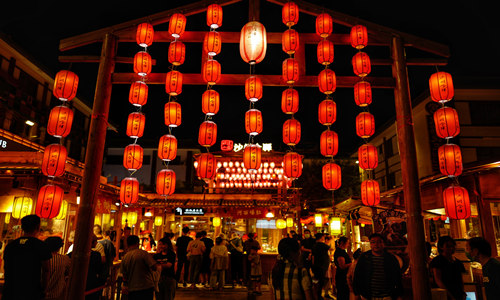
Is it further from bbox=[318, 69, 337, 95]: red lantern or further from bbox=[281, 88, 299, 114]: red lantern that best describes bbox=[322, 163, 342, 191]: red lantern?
bbox=[318, 69, 337, 95]: red lantern

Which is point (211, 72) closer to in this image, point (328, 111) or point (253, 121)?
point (253, 121)

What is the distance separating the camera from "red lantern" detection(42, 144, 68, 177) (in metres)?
8.29

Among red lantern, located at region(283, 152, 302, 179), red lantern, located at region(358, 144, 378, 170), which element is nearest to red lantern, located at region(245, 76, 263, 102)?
red lantern, located at region(283, 152, 302, 179)

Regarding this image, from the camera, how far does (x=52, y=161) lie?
8.32 meters

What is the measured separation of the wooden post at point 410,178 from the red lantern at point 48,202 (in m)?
9.11

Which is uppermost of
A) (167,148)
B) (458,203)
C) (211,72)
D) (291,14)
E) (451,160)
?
(291,14)

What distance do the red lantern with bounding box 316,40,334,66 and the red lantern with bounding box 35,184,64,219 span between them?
815cm

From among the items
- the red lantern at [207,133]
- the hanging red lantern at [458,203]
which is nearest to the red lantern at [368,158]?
the hanging red lantern at [458,203]

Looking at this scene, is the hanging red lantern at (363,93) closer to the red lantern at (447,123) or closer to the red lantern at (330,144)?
the red lantern at (330,144)

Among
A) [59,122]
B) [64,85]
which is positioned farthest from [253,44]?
[59,122]

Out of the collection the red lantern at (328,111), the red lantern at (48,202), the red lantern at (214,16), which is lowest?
the red lantern at (48,202)

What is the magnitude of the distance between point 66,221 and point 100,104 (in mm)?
8751

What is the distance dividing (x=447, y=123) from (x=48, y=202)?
1075cm

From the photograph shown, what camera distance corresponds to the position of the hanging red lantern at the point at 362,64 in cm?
908
